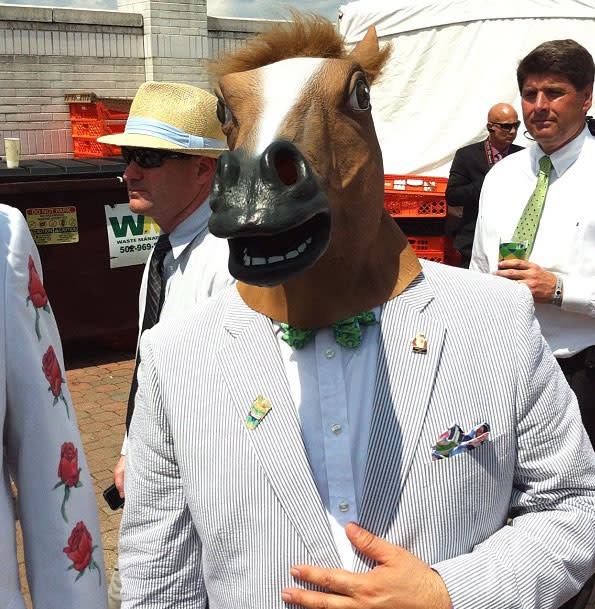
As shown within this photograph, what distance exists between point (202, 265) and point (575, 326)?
135 cm

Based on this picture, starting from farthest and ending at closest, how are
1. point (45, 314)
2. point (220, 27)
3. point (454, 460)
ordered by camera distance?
1. point (220, 27)
2. point (45, 314)
3. point (454, 460)

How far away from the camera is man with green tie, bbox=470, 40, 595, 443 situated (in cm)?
258

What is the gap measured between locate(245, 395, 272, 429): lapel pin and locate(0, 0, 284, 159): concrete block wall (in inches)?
393

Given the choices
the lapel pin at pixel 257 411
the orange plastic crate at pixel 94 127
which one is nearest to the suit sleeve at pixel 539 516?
the lapel pin at pixel 257 411

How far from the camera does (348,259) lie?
1.22m

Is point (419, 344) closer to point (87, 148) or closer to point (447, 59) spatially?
point (447, 59)

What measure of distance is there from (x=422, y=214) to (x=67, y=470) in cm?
501

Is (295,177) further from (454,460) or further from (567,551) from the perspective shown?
(567,551)

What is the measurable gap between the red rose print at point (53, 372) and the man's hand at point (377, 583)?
1.95ft

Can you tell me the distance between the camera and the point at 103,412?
5.44 metres

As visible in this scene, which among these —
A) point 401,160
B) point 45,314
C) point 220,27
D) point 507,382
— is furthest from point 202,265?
point 220,27

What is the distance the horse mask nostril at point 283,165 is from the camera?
1.02m

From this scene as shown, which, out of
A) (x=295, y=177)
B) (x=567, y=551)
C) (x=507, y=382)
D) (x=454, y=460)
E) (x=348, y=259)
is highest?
(x=295, y=177)

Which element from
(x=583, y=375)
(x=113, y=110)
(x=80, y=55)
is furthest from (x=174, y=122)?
(x=80, y=55)
